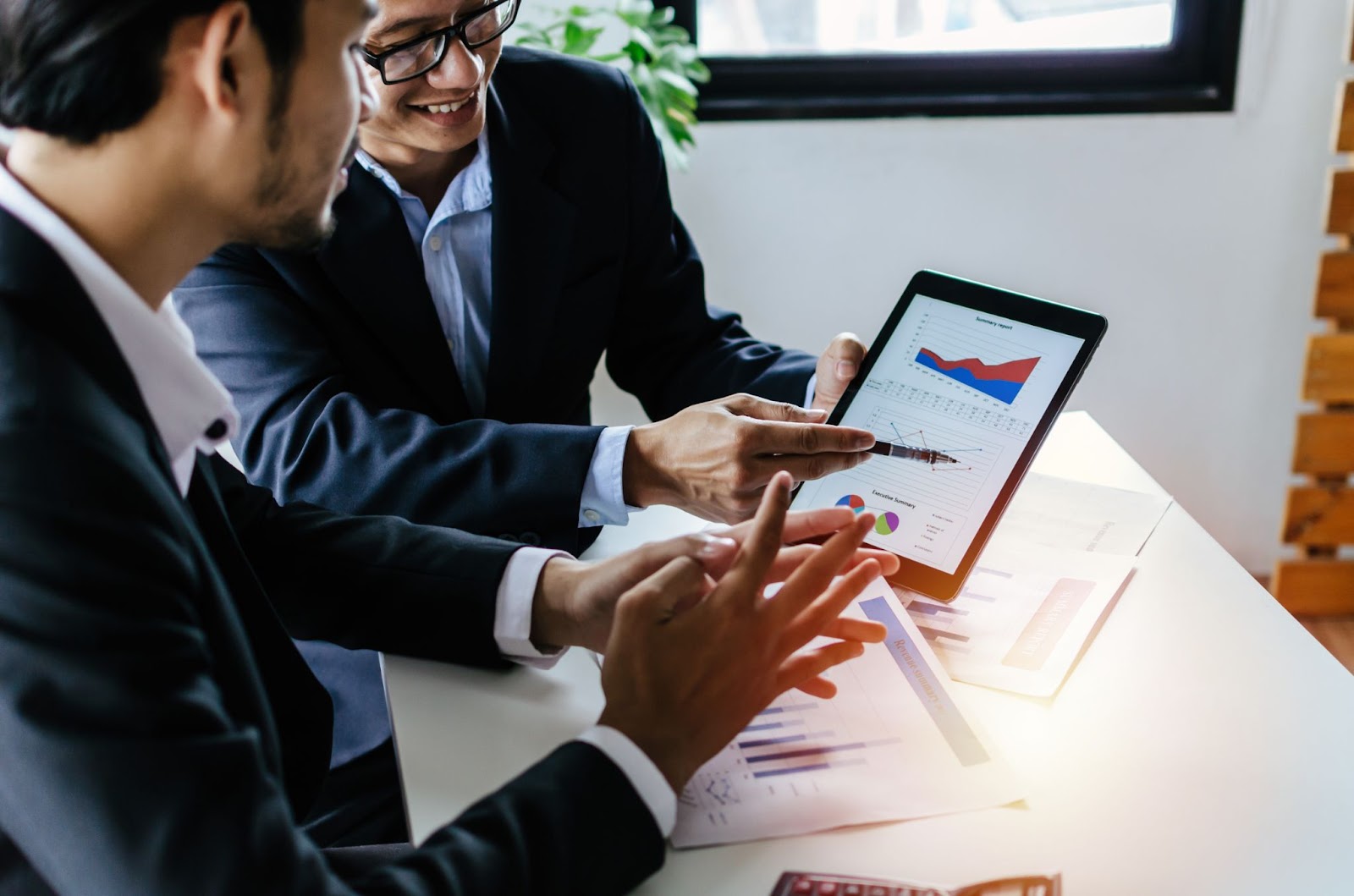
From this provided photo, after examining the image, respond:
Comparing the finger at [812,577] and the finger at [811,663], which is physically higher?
the finger at [812,577]

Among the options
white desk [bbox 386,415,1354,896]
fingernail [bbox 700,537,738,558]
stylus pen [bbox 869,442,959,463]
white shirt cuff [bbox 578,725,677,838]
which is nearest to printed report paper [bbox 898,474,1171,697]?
white desk [bbox 386,415,1354,896]

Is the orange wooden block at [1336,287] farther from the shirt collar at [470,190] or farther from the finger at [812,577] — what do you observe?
the finger at [812,577]

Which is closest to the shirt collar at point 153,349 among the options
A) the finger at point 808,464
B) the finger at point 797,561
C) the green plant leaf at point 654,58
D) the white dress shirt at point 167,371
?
the white dress shirt at point 167,371

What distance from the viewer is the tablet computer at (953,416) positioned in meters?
1.05

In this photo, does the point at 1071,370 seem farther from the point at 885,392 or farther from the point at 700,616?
the point at 700,616

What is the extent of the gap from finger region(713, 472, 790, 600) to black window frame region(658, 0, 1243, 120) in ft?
5.75

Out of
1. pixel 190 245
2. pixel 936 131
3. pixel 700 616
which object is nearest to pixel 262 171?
pixel 190 245

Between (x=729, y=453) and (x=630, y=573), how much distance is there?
0.23m

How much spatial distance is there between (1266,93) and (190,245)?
7.32 ft

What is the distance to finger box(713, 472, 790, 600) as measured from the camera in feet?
A: 2.61

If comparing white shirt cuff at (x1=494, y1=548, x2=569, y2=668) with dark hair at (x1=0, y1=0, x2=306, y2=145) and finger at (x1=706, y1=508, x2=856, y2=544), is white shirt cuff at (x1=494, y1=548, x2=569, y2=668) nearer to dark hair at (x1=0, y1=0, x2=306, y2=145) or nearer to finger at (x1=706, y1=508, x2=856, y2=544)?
finger at (x1=706, y1=508, x2=856, y2=544)

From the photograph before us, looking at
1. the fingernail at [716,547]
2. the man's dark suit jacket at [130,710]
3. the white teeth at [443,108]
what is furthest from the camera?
the white teeth at [443,108]

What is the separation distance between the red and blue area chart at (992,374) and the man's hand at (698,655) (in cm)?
33

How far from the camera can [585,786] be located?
2.40ft
